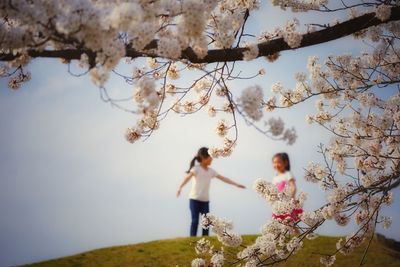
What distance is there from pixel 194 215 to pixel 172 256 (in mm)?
1190

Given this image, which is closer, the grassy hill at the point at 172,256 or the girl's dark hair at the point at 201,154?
the grassy hill at the point at 172,256

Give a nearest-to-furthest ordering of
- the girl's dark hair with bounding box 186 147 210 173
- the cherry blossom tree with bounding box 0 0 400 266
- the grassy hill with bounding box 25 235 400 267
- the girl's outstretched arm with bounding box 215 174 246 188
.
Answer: the cherry blossom tree with bounding box 0 0 400 266 → the grassy hill with bounding box 25 235 400 267 → the girl's dark hair with bounding box 186 147 210 173 → the girl's outstretched arm with bounding box 215 174 246 188

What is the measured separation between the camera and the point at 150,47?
2348 mm

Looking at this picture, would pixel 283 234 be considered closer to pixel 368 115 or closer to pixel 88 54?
pixel 368 115

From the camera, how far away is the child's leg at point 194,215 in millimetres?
7396

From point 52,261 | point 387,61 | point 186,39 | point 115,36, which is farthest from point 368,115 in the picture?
point 52,261

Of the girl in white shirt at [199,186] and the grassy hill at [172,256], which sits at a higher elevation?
the girl in white shirt at [199,186]

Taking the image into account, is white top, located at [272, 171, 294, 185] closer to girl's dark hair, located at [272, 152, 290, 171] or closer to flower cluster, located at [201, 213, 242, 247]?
girl's dark hair, located at [272, 152, 290, 171]

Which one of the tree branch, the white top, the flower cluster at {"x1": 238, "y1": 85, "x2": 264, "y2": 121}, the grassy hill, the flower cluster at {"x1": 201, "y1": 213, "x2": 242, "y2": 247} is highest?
the tree branch

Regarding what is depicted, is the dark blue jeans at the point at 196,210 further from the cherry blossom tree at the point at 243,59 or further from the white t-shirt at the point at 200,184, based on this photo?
the cherry blossom tree at the point at 243,59

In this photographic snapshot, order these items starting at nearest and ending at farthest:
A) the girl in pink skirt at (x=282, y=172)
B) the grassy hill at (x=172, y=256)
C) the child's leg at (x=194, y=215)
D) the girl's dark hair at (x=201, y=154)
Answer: the grassy hill at (x=172, y=256) < the girl in pink skirt at (x=282, y=172) < the child's leg at (x=194, y=215) < the girl's dark hair at (x=201, y=154)

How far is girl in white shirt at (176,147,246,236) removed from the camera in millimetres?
7465

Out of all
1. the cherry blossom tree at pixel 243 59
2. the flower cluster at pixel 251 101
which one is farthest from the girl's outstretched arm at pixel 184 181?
the flower cluster at pixel 251 101

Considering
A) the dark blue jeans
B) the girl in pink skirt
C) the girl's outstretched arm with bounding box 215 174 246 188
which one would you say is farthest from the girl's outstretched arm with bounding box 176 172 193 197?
the girl in pink skirt
